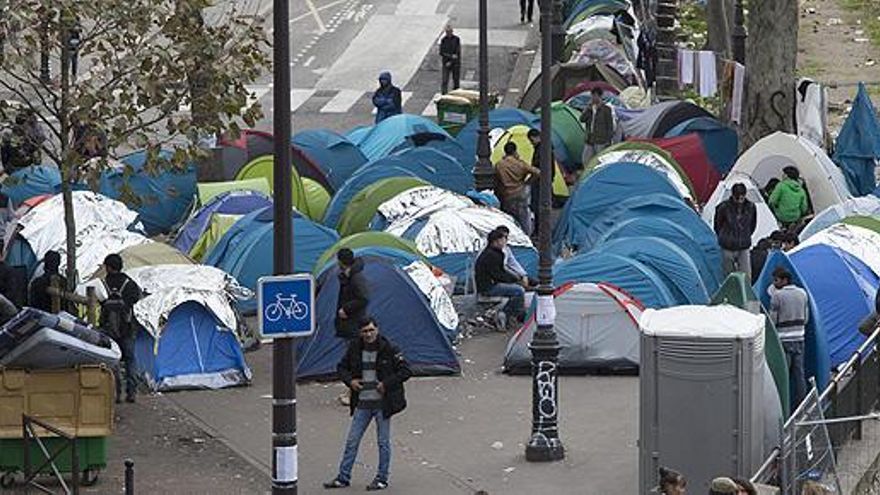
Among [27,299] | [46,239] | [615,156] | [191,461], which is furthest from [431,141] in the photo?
[191,461]

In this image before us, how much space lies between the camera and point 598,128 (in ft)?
101

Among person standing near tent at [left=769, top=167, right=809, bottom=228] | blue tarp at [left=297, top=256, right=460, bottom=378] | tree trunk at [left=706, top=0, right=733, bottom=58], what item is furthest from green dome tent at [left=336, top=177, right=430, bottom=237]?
tree trunk at [left=706, top=0, right=733, bottom=58]

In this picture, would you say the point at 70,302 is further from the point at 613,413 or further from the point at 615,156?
the point at 615,156

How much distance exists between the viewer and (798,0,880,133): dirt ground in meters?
43.5

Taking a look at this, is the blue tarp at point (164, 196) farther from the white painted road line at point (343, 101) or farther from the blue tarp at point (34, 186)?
the white painted road line at point (343, 101)

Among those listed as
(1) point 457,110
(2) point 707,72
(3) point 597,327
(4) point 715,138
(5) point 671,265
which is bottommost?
(3) point 597,327

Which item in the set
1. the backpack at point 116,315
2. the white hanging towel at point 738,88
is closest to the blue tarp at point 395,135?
the white hanging towel at point 738,88

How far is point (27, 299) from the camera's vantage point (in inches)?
874

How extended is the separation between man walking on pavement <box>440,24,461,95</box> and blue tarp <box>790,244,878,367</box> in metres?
19.3

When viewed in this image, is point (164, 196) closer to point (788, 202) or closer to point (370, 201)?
point (370, 201)

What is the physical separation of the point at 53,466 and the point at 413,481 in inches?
125

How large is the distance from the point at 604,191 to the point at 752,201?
7.02 feet

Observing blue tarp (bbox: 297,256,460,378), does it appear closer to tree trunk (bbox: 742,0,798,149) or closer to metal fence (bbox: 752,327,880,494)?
metal fence (bbox: 752,327,880,494)

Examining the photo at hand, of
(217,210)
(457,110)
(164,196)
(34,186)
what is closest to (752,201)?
(217,210)
